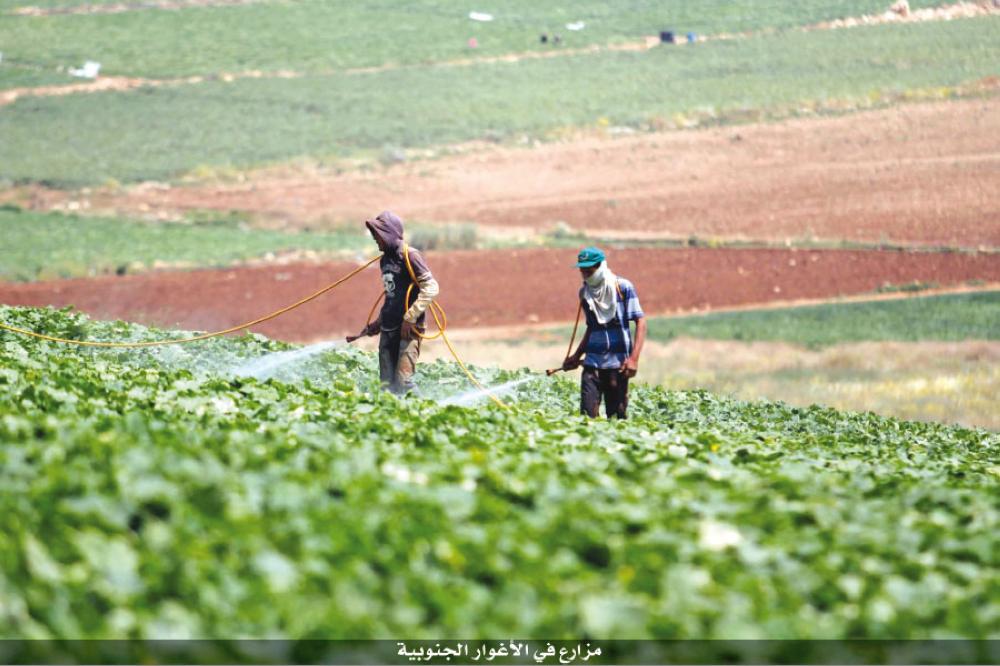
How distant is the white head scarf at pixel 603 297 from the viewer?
503 inches

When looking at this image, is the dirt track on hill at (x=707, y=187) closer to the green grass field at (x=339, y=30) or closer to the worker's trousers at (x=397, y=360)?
the green grass field at (x=339, y=30)

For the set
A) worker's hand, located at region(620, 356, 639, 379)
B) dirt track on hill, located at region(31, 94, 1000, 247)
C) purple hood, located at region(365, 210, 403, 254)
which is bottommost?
dirt track on hill, located at region(31, 94, 1000, 247)

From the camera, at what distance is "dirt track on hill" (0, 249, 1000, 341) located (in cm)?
3091

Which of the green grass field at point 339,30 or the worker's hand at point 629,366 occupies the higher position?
the green grass field at point 339,30

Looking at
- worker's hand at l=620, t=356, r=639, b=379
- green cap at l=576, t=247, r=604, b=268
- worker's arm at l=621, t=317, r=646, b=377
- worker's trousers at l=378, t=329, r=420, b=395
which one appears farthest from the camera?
worker's trousers at l=378, t=329, r=420, b=395

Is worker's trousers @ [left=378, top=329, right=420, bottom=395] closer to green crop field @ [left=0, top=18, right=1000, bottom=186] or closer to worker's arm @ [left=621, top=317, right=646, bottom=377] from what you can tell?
worker's arm @ [left=621, top=317, right=646, bottom=377]

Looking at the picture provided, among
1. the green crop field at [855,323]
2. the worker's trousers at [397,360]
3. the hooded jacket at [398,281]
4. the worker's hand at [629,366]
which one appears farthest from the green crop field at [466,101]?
the worker's hand at [629,366]

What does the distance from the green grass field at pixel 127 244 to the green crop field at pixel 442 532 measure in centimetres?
2566

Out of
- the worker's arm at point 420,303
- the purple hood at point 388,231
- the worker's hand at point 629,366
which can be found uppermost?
the purple hood at point 388,231

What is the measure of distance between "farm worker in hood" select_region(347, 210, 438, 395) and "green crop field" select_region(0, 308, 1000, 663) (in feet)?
8.82

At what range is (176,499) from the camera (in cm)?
715

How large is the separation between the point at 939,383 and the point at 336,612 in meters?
18.6

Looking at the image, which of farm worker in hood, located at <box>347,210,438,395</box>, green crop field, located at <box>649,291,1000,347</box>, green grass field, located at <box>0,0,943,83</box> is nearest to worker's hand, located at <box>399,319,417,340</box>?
farm worker in hood, located at <box>347,210,438,395</box>

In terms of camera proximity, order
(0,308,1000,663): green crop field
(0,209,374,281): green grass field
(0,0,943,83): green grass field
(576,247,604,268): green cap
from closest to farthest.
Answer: (0,308,1000,663): green crop field, (576,247,604,268): green cap, (0,209,374,281): green grass field, (0,0,943,83): green grass field
